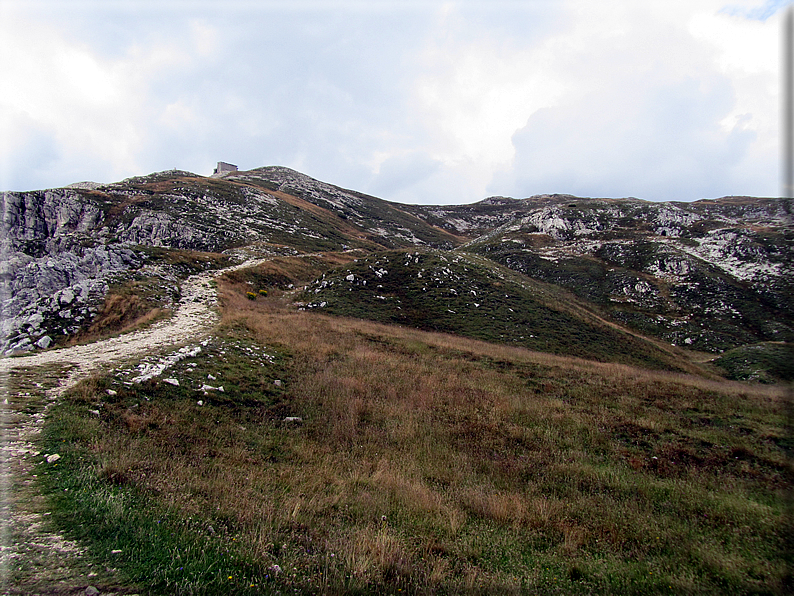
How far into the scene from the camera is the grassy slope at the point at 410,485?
5168 mm

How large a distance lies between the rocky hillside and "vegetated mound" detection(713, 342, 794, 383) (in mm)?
4309

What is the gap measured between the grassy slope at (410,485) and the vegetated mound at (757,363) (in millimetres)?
23597

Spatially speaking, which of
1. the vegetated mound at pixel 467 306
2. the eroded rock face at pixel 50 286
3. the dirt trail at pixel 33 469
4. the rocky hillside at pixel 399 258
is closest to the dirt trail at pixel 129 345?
the dirt trail at pixel 33 469

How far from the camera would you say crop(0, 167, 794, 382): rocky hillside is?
91.7ft

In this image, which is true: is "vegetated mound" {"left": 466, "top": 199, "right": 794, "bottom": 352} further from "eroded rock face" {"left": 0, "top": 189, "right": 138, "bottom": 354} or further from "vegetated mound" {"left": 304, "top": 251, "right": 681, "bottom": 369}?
"eroded rock face" {"left": 0, "top": 189, "right": 138, "bottom": 354}

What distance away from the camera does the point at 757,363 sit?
33.5 meters

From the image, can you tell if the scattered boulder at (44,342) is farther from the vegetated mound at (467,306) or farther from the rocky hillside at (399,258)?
the vegetated mound at (467,306)

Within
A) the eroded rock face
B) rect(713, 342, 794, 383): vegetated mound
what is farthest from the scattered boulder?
rect(713, 342, 794, 383): vegetated mound

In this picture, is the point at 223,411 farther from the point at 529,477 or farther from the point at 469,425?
the point at 529,477

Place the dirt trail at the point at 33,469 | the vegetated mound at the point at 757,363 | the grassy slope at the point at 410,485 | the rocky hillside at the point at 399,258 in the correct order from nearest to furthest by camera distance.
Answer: the dirt trail at the point at 33,469 < the grassy slope at the point at 410,485 < the rocky hillside at the point at 399,258 < the vegetated mound at the point at 757,363

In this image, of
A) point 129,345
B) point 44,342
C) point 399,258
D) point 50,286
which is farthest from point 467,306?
point 50,286

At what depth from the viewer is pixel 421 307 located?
3691 cm

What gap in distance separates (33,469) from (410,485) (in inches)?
291

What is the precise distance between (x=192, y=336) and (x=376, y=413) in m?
11.1
